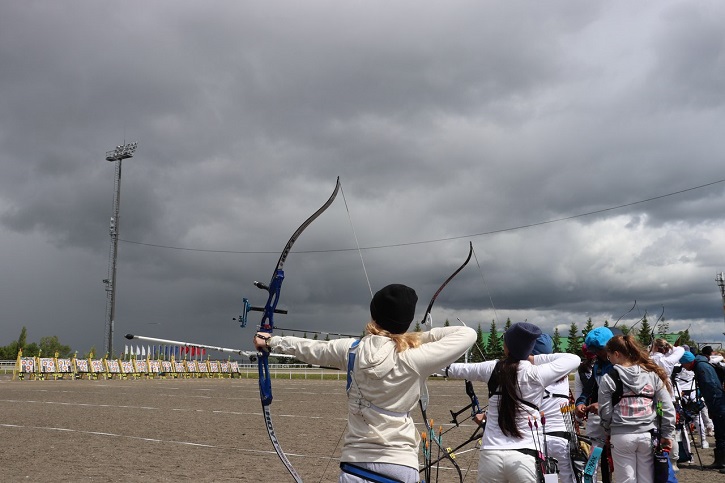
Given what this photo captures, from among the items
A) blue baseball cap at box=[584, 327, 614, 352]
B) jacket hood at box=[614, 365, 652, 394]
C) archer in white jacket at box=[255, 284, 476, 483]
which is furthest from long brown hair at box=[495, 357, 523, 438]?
blue baseball cap at box=[584, 327, 614, 352]

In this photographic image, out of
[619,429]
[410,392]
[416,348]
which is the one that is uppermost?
[416,348]

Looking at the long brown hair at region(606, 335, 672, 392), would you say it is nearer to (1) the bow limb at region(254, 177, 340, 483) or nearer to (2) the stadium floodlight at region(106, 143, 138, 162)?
(1) the bow limb at region(254, 177, 340, 483)

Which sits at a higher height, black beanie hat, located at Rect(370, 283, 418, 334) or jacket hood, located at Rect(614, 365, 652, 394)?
black beanie hat, located at Rect(370, 283, 418, 334)

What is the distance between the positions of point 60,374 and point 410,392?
51420mm

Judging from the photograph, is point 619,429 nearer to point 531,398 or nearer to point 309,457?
point 531,398

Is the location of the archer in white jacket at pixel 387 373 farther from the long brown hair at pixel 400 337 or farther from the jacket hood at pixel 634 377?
the jacket hood at pixel 634 377

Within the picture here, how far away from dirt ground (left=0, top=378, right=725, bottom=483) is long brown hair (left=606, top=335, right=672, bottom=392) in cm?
388

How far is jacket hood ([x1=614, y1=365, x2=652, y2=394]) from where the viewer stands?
228 inches

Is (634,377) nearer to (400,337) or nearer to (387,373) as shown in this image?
(400,337)

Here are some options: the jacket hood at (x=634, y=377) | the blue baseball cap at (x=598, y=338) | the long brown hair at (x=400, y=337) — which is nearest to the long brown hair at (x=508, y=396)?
the long brown hair at (x=400, y=337)

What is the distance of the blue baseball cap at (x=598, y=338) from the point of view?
661 centimetres

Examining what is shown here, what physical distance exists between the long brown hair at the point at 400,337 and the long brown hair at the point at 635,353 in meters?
3.07

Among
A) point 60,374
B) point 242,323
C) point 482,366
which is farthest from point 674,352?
point 60,374

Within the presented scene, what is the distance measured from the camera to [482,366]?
507cm
